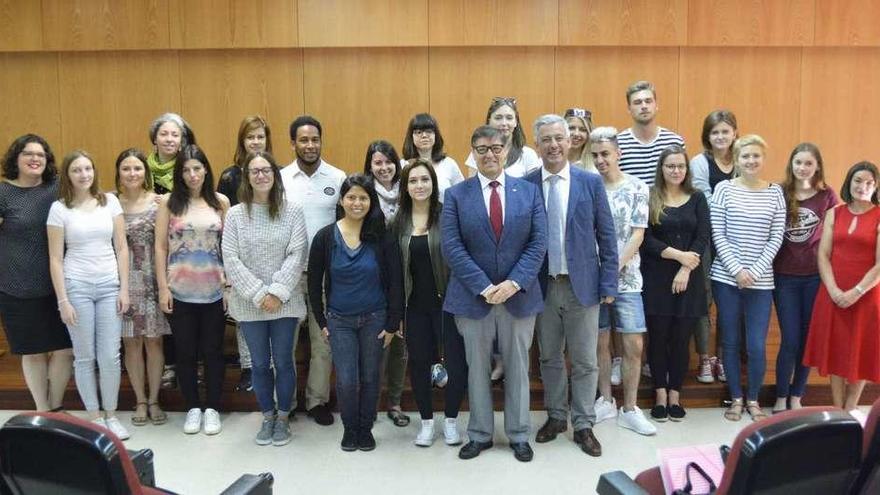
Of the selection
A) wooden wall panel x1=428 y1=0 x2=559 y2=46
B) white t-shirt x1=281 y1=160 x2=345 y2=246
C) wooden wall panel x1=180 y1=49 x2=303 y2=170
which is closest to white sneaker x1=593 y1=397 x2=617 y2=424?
white t-shirt x1=281 y1=160 x2=345 y2=246

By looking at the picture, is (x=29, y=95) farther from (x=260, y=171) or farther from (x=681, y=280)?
(x=681, y=280)

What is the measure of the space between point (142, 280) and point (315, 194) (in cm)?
106

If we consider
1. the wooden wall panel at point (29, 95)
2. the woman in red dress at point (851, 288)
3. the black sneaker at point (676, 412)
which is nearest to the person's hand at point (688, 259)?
the woman in red dress at point (851, 288)

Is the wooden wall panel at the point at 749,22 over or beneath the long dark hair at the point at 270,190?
over

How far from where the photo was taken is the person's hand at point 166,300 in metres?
3.84

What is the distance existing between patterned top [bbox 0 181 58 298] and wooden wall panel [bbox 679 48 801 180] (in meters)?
5.09

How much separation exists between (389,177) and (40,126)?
4299 mm

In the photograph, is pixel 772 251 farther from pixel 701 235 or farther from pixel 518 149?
pixel 518 149

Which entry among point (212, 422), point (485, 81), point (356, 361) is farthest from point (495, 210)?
point (485, 81)

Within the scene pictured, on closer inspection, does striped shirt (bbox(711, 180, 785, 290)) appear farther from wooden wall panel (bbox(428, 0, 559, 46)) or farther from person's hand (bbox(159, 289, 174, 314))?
person's hand (bbox(159, 289, 174, 314))

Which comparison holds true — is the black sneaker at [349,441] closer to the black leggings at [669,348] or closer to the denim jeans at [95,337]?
the denim jeans at [95,337]

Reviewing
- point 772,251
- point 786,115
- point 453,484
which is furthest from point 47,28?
point 786,115

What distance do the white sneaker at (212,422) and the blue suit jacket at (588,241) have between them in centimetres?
193

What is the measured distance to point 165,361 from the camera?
4.46m
